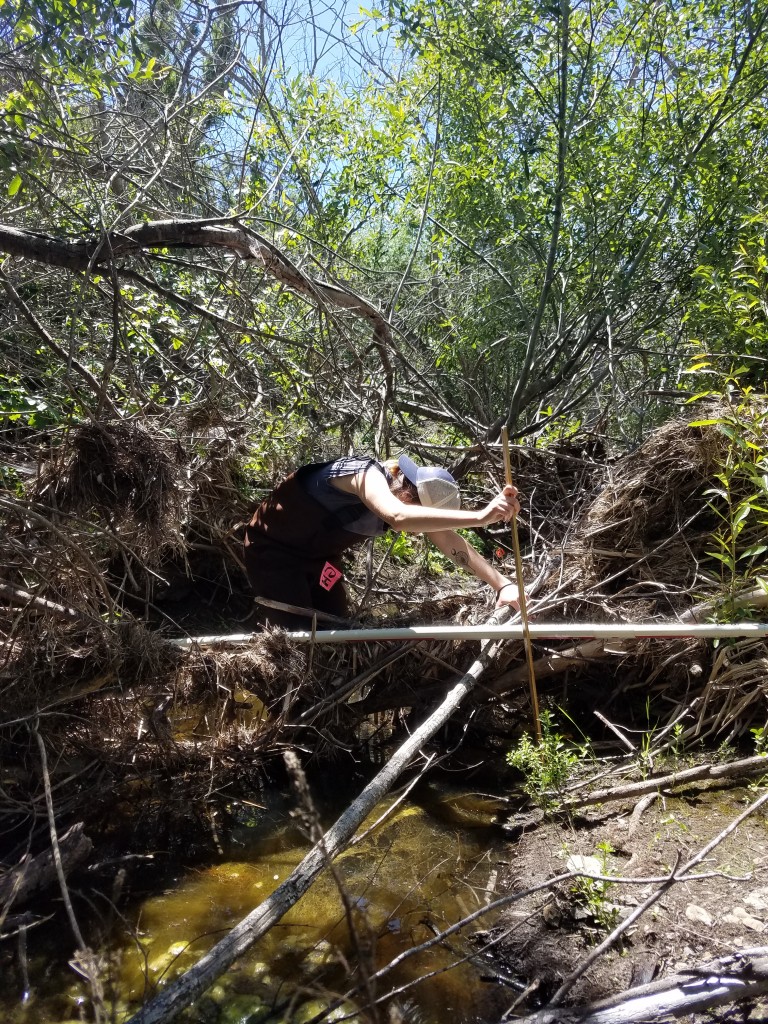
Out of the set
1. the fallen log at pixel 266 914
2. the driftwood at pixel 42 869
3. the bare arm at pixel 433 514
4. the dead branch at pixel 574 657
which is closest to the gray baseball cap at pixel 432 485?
the bare arm at pixel 433 514

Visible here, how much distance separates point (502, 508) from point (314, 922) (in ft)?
5.87

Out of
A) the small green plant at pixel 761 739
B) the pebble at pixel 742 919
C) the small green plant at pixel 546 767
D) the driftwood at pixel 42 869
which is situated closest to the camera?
the pebble at pixel 742 919

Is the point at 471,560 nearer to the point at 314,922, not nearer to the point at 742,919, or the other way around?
the point at 314,922

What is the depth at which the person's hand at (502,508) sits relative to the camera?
3.40 metres

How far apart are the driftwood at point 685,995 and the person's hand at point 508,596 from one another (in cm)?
Answer: 207

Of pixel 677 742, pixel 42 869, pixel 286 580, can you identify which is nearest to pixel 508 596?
pixel 677 742

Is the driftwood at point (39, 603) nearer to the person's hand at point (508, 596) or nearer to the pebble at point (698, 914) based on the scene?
the person's hand at point (508, 596)

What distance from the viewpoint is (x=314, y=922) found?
9.46 ft

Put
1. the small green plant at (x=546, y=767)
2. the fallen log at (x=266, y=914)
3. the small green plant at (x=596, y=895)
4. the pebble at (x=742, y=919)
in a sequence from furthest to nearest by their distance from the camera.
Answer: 1. the small green plant at (x=546, y=767)
2. the small green plant at (x=596, y=895)
3. the pebble at (x=742, y=919)
4. the fallen log at (x=266, y=914)

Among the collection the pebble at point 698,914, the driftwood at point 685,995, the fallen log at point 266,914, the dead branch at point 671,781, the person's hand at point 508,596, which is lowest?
the pebble at point 698,914

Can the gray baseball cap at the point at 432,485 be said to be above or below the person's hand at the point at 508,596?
above

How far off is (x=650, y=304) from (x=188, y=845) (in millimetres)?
5070

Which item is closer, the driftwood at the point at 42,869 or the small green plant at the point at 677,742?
the driftwood at the point at 42,869

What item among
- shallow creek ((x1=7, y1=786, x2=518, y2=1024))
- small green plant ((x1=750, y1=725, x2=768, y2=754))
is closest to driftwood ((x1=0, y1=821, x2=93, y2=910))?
shallow creek ((x1=7, y1=786, x2=518, y2=1024))
